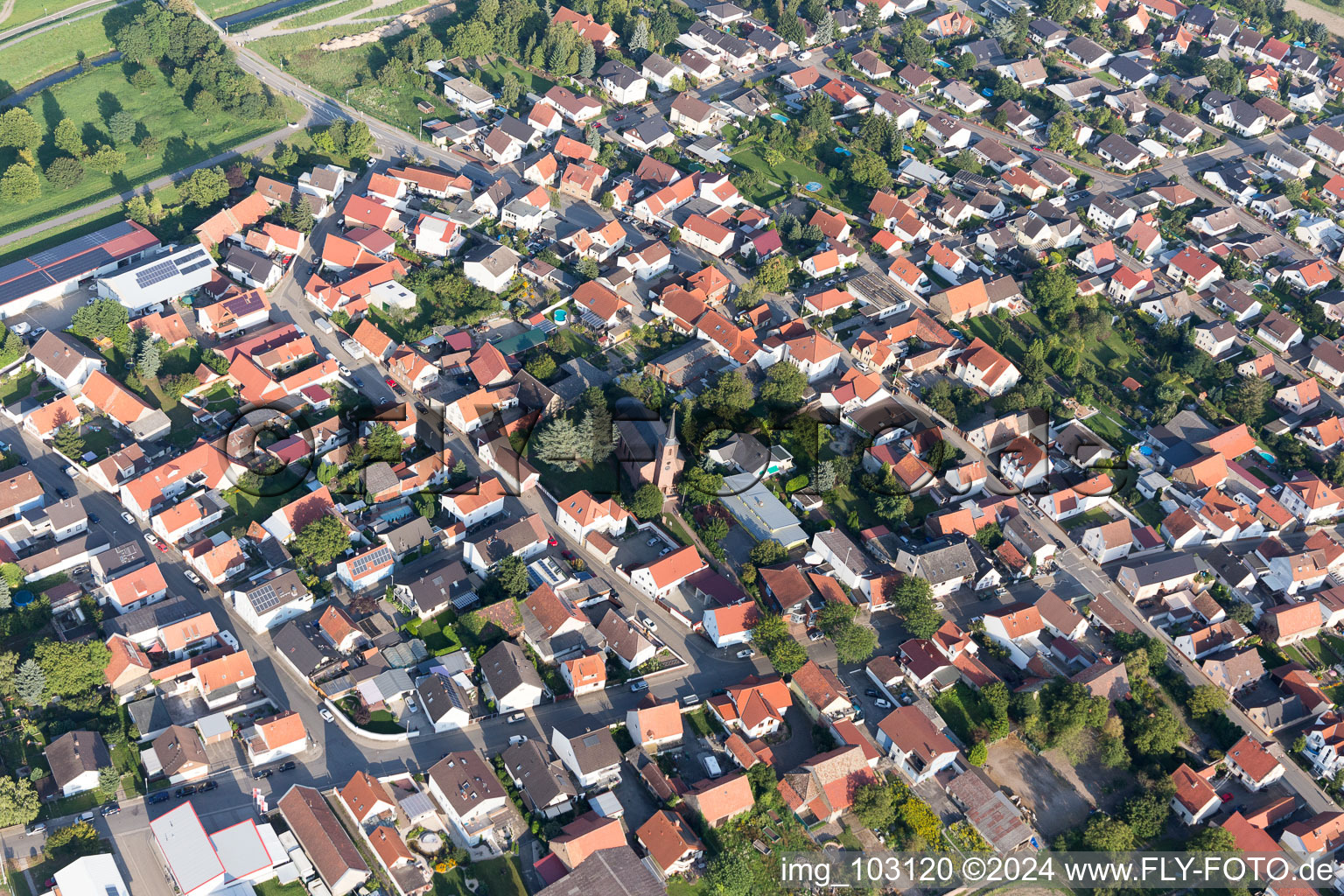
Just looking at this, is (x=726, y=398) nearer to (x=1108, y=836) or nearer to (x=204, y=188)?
(x=1108, y=836)

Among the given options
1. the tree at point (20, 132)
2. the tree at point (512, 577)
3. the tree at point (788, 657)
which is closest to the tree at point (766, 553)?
the tree at point (788, 657)

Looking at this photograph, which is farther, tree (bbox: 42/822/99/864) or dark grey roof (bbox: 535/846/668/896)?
tree (bbox: 42/822/99/864)

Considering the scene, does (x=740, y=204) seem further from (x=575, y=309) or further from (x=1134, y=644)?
(x=1134, y=644)

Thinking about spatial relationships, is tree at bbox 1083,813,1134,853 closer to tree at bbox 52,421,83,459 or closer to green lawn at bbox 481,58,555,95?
tree at bbox 52,421,83,459

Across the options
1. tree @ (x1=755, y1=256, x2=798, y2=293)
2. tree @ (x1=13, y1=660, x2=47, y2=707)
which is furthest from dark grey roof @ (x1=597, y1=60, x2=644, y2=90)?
tree @ (x1=13, y1=660, x2=47, y2=707)

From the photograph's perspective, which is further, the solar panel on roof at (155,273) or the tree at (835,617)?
the solar panel on roof at (155,273)

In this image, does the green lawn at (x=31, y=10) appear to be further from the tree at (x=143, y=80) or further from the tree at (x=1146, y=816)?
the tree at (x=1146, y=816)

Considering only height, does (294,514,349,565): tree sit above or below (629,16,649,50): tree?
below
